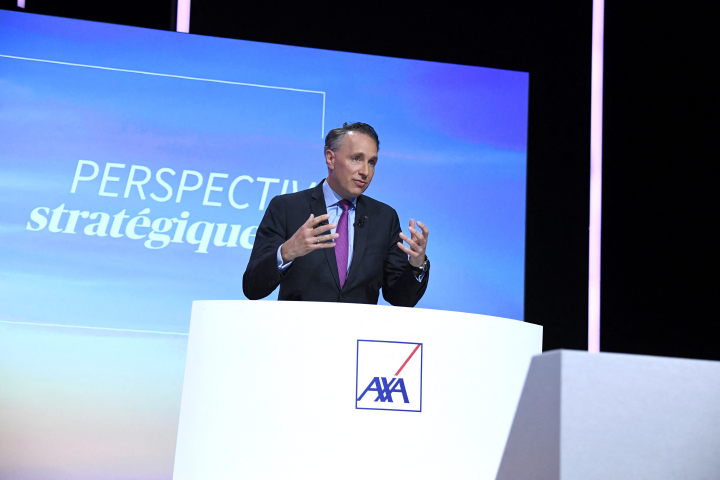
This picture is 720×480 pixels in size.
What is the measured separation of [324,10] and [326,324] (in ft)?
9.99

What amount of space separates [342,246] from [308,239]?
51cm

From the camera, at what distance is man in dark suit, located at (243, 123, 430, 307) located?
2.07 metres

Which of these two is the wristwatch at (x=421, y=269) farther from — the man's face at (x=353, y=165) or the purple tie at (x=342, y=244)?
the man's face at (x=353, y=165)

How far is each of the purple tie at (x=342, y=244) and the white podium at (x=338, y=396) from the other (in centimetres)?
74

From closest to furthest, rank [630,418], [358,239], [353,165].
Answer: [630,418], [358,239], [353,165]

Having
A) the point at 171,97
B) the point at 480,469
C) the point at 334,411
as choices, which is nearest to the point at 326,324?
the point at 334,411

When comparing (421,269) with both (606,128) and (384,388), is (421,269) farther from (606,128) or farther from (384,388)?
(606,128)

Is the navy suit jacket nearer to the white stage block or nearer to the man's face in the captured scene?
the man's face

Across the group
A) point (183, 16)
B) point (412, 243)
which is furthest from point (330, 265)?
point (183, 16)

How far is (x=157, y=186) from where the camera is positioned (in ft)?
12.1

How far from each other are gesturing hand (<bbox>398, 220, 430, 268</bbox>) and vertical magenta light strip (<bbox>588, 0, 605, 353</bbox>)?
246 centimetres

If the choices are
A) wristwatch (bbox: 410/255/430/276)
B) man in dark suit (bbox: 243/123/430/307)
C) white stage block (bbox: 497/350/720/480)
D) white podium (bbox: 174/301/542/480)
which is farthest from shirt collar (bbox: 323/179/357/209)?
white stage block (bbox: 497/350/720/480)

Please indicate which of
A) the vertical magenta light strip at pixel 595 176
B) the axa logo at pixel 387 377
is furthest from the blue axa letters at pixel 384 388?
the vertical magenta light strip at pixel 595 176

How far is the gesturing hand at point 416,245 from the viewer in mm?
2004
